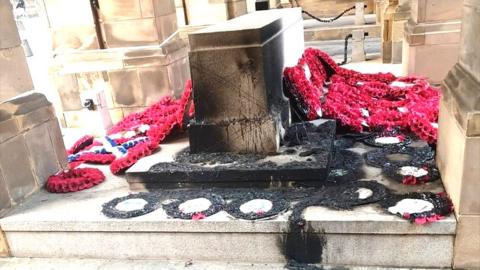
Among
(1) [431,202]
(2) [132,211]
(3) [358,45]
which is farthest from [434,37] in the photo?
(2) [132,211]

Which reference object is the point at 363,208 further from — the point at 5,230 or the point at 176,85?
the point at 176,85

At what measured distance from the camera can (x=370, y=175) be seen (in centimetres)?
309

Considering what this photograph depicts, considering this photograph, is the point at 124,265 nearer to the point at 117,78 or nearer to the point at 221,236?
the point at 221,236

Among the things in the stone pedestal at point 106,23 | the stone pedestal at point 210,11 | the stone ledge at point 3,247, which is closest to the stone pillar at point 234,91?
the stone ledge at point 3,247

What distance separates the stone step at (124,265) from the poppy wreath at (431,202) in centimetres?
39

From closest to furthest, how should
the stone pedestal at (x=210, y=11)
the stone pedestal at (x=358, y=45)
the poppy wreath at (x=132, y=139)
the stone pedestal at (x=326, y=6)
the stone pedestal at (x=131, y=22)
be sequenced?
the poppy wreath at (x=132, y=139)
the stone pedestal at (x=131, y=22)
the stone pedestal at (x=210, y=11)
the stone pedestal at (x=358, y=45)
the stone pedestal at (x=326, y=6)

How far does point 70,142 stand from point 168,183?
2262 millimetres

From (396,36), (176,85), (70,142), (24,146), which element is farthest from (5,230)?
(396,36)

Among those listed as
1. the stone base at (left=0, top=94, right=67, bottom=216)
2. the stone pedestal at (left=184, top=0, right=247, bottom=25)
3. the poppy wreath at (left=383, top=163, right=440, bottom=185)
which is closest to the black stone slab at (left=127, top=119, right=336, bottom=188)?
the poppy wreath at (left=383, top=163, right=440, bottom=185)

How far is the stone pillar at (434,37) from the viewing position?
515 centimetres

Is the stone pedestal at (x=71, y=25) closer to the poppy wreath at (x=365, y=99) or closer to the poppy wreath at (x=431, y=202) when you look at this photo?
the poppy wreath at (x=365, y=99)

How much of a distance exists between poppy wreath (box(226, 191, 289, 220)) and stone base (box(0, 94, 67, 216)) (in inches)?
64.0

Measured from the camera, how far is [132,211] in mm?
2943

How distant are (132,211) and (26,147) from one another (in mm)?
1089
